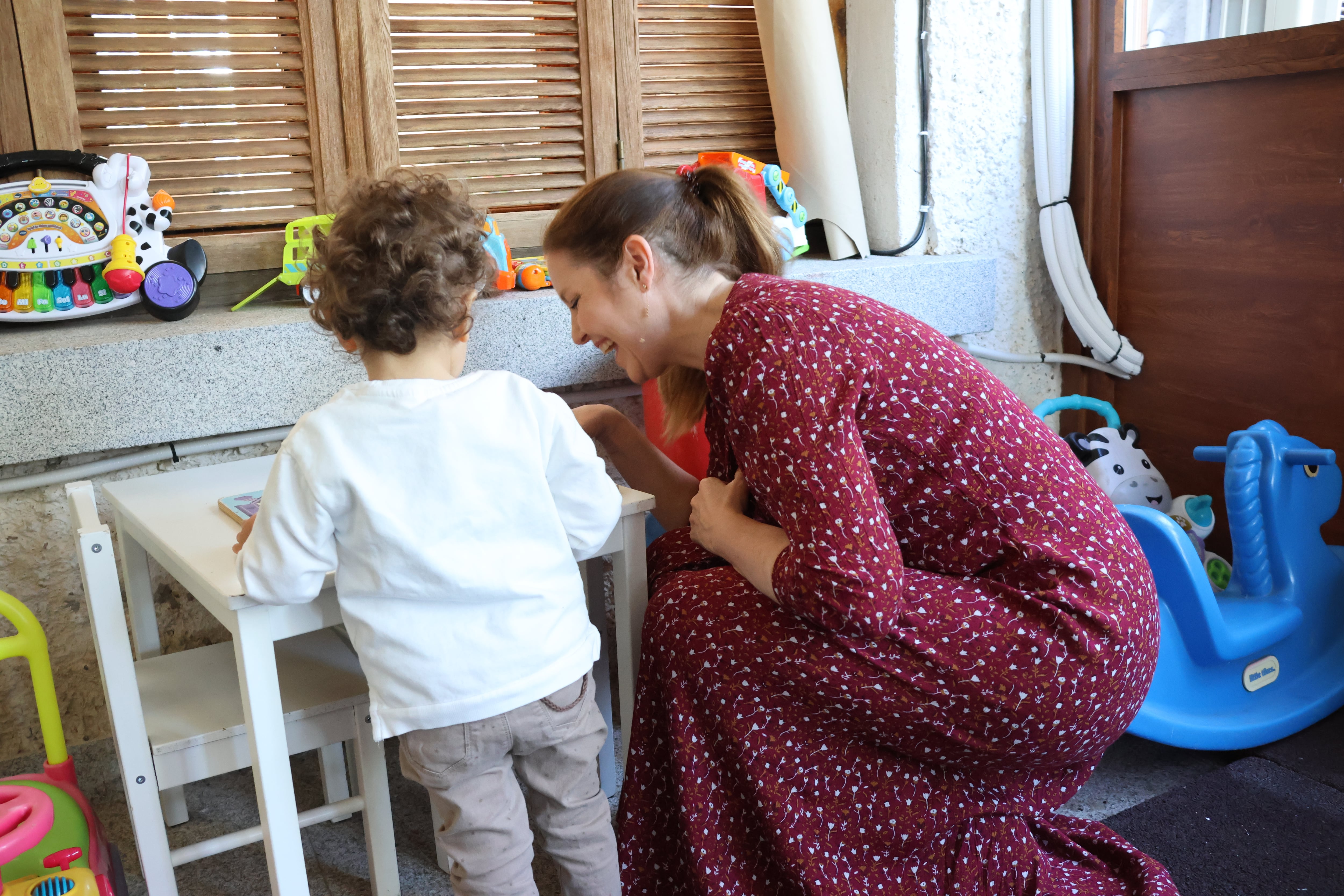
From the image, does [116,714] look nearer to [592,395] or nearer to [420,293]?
[420,293]

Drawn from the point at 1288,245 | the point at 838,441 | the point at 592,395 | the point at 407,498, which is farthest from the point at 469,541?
the point at 1288,245

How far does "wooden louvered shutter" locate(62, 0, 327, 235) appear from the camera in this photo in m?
1.75

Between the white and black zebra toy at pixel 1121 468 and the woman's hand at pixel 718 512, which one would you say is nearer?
the woman's hand at pixel 718 512

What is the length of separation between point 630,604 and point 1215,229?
1433mm

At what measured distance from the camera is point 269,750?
1.14 meters

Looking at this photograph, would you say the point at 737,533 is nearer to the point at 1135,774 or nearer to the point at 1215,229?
the point at 1135,774

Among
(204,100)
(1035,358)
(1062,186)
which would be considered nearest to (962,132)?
(1062,186)

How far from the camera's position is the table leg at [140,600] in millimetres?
1563

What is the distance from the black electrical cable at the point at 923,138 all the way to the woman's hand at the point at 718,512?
3.53 ft

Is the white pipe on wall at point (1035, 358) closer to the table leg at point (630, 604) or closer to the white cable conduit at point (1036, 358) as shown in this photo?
the white cable conduit at point (1036, 358)

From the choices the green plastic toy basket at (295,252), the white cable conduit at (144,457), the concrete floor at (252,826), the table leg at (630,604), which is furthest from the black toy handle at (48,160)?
the table leg at (630,604)

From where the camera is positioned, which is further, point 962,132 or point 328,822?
point 962,132

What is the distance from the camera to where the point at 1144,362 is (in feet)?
7.61

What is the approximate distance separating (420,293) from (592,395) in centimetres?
87
